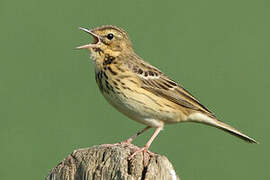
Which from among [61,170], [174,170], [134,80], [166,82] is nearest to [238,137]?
[166,82]

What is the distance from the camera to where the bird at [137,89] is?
A: 8352 mm

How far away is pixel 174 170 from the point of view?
5.62 m

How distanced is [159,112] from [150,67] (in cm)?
100

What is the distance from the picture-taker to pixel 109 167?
5.43m

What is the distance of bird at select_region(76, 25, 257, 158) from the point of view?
8.35 metres

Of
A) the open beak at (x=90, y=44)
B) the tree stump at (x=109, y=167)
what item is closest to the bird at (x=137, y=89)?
the open beak at (x=90, y=44)

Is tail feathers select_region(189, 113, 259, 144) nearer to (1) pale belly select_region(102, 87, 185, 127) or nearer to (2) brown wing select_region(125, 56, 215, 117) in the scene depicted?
(2) brown wing select_region(125, 56, 215, 117)

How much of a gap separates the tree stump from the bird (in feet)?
7.40

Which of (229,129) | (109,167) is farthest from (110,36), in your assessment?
(109,167)

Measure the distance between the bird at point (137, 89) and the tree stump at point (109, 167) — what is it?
2.26 m

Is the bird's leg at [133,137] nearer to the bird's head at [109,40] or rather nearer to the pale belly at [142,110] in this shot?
the pale belly at [142,110]

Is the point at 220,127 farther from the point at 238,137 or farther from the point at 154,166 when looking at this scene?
the point at 154,166

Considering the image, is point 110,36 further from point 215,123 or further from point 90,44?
point 215,123

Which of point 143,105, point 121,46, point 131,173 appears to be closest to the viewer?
point 131,173
